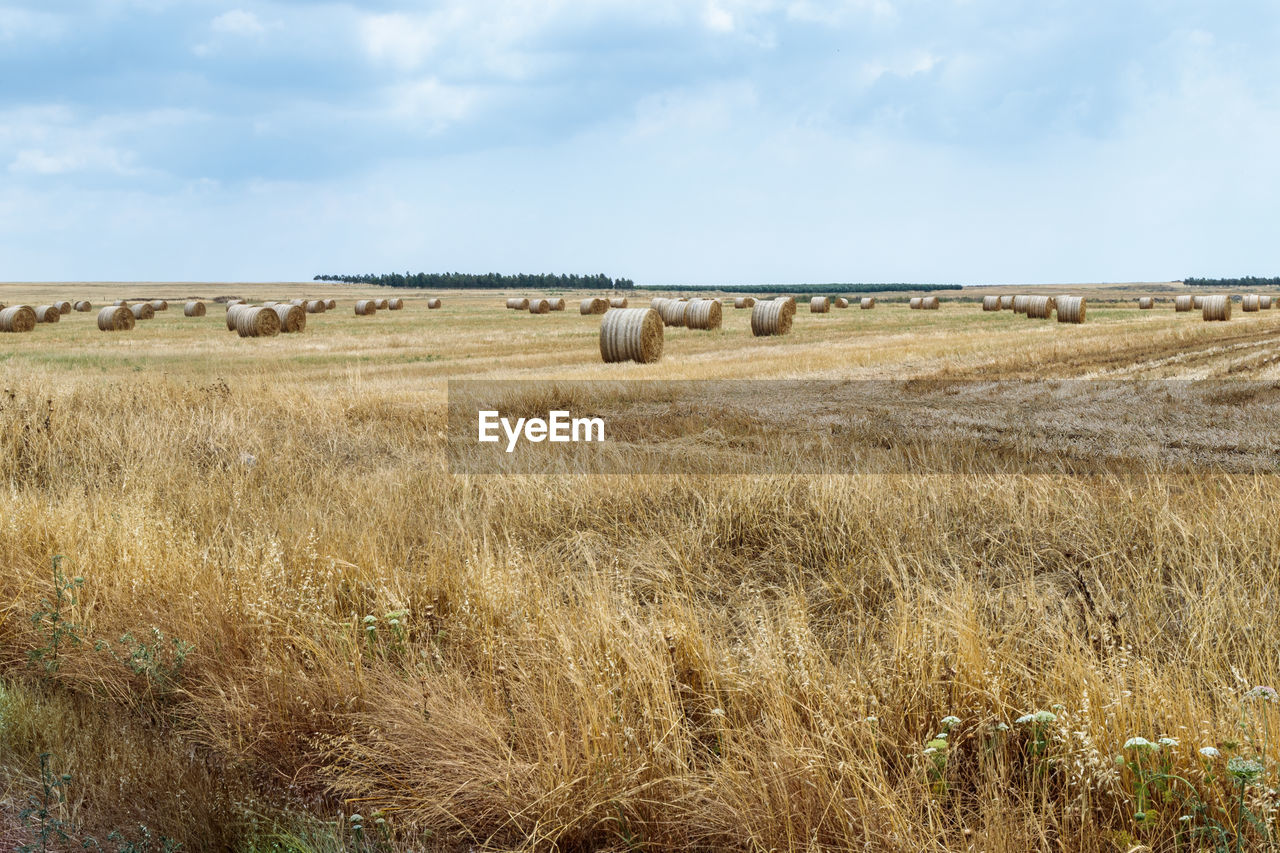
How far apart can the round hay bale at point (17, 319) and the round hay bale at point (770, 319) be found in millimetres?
32592

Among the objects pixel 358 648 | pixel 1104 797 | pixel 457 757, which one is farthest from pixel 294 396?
pixel 1104 797

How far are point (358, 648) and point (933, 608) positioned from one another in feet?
8.86

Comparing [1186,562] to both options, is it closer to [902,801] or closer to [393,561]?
[902,801]

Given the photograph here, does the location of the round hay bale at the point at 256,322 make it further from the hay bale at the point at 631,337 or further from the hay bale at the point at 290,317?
the hay bale at the point at 631,337

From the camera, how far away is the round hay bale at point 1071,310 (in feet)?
128

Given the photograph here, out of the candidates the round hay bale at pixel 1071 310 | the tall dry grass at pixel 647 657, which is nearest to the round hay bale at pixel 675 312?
the round hay bale at pixel 1071 310

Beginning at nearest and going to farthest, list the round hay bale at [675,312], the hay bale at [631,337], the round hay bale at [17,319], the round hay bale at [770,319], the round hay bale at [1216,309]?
the hay bale at [631,337] → the round hay bale at [770,319] → the round hay bale at [675,312] → the round hay bale at [17,319] → the round hay bale at [1216,309]

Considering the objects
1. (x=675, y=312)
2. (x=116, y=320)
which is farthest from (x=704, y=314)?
(x=116, y=320)

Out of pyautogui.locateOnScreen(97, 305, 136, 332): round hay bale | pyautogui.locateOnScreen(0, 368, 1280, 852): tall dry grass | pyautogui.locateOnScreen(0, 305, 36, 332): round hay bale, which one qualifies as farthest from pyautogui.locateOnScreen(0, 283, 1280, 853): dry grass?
pyautogui.locateOnScreen(0, 305, 36, 332): round hay bale

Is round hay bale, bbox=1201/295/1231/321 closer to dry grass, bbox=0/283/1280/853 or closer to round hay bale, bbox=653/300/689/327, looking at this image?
round hay bale, bbox=653/300/689/327

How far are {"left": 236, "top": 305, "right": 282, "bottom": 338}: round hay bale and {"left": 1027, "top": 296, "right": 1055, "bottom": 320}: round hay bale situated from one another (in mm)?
36110

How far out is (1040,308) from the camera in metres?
44.9

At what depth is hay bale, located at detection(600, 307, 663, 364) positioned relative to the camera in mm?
23031

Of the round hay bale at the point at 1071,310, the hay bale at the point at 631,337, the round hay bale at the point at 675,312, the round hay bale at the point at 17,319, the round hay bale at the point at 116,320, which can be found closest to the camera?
the hay bale at the point at 631,337
